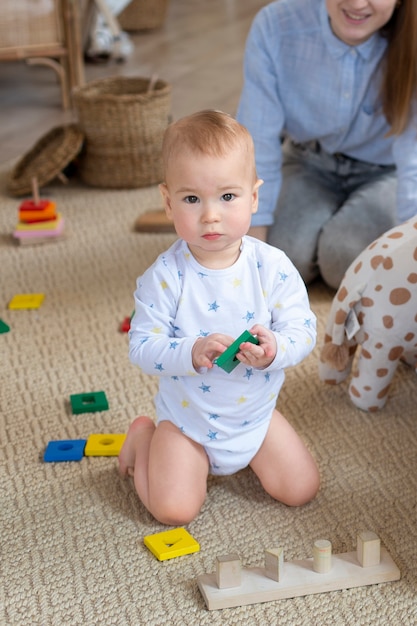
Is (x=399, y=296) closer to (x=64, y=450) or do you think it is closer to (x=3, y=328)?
(x=64, y=450)

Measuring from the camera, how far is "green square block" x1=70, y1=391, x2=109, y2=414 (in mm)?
1358

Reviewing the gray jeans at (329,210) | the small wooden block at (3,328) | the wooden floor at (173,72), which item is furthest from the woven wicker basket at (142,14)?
the small wooden block at (3,328)

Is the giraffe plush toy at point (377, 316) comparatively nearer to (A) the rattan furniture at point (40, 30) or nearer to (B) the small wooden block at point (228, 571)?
(B) the small wooden block at point (228, 571)

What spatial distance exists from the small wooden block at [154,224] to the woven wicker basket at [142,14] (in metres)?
2.16

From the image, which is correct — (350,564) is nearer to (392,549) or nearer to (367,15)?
(392,549)

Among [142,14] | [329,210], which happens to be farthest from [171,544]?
[142,14]

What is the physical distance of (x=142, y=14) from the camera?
155 inches

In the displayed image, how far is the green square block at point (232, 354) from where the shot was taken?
99 centimetres

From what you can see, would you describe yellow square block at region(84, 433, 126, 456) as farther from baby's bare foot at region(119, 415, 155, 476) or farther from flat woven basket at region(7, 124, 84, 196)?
flat woven basket at region(7, 124, 84, 196)

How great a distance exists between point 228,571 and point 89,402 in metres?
0.48

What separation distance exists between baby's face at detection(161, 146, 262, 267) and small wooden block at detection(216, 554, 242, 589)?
35 centimetres

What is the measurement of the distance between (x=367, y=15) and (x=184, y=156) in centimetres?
67

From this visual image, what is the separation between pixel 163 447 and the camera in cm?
113

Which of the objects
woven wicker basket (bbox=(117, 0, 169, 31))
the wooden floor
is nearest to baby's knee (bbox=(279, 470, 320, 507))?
the wooden floor
